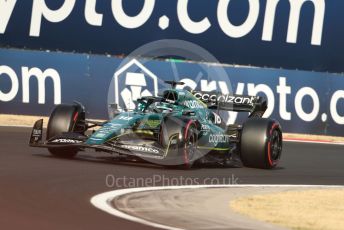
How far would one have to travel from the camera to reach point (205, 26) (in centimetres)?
2255

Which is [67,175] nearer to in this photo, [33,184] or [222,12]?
[33,184]

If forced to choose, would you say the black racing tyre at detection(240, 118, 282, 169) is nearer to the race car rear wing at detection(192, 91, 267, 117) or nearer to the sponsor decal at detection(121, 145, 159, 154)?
the race car rear wing at detection(192, 91, 267, 117)

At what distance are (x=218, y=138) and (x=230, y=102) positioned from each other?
3.96 feet

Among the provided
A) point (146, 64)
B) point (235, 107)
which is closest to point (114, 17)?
point (146, 64)

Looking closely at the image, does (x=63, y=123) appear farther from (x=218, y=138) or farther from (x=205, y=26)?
(x=205, y=26)

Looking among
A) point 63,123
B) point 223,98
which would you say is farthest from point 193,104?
point 63,123

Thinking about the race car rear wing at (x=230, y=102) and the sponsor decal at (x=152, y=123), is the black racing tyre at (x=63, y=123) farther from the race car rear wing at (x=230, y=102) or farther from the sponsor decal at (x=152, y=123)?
the race car rear wing at (x=230, y=102)

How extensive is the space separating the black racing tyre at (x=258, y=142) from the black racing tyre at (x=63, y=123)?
2738 millimetres

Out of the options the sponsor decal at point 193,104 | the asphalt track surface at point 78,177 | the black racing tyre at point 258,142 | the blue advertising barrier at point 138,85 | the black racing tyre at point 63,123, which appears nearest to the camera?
the asphalt track surface at point 78,177

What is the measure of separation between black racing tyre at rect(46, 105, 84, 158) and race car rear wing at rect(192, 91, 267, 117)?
89.8 inches

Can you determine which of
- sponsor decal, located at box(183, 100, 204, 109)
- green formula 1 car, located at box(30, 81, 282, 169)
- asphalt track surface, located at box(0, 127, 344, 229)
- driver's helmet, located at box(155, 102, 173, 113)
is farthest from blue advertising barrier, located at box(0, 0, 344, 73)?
driver's helmet, located at box(155, 102, 173, 113)

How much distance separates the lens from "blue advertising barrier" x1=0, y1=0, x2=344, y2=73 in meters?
22.4

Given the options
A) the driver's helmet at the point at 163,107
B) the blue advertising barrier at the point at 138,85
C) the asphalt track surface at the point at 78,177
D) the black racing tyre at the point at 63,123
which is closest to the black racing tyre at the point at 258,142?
the asphalt track surface at the point at 78,177

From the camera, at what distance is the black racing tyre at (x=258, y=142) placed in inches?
597
